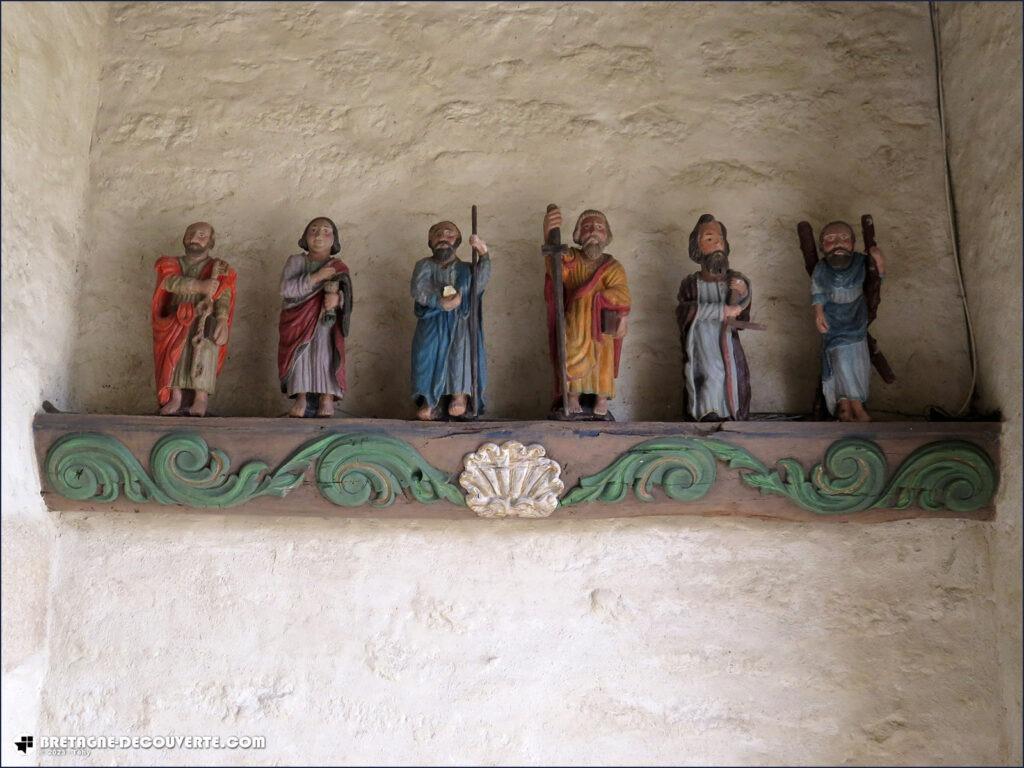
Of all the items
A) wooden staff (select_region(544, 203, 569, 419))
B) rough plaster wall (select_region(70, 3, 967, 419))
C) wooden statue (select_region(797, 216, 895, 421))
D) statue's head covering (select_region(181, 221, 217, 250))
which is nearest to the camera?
wooden staff (select_region(544, 203, 569, 419))

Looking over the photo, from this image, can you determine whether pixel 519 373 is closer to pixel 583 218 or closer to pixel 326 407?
pixel 583 218

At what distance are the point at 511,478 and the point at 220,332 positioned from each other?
1046 millimetres

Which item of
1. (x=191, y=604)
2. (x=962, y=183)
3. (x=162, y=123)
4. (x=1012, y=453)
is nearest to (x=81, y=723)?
(x=191, y=604)

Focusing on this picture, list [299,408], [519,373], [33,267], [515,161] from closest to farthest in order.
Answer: [299,408], [33,267], [519,373], [515,161]

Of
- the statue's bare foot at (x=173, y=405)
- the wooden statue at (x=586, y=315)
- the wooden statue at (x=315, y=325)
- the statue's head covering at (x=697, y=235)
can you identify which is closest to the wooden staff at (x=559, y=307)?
the wooden statue at (x=586, y=315)

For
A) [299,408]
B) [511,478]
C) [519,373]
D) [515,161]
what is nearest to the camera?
[511,478]

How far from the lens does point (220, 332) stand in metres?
3.38

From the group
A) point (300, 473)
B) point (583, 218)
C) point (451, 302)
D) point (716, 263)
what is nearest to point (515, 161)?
point (583, 218)

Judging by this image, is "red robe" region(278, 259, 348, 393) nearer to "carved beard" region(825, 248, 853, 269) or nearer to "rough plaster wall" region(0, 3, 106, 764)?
"rough plaster wall" region(0, 3, 106, 764)

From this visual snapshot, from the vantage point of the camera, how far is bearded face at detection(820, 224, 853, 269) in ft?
11.3

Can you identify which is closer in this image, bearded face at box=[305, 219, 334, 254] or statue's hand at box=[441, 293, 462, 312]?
statue's hand at box=[441, 293, 462, 312]

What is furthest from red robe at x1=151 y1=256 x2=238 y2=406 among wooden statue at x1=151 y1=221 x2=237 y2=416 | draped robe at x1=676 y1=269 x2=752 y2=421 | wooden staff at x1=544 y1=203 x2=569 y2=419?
draped robe at x1=676 y1=269 x2=752 y2=421

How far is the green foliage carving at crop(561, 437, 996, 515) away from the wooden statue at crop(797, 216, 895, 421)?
204mm

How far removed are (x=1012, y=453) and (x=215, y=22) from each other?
10.4 feet
